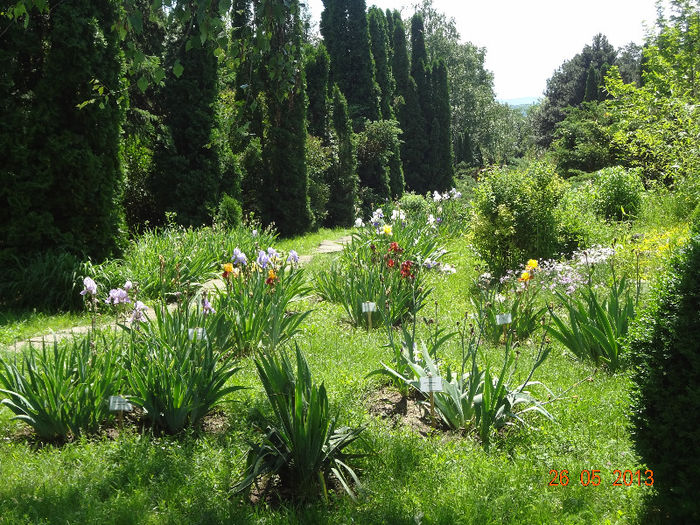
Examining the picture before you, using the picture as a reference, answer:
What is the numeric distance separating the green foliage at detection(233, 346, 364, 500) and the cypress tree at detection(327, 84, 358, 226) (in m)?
13.8

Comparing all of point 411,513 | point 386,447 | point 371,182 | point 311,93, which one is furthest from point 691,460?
point 371,182

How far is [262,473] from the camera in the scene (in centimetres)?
261

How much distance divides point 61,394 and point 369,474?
5.81ft

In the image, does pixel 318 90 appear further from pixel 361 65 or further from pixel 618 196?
pixel 618 196

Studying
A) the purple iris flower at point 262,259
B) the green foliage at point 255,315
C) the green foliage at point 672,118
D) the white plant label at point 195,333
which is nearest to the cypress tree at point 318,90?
the green foliage at point 672,118

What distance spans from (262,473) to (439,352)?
2.16 meters

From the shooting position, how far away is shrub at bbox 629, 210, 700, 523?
7.26 ft

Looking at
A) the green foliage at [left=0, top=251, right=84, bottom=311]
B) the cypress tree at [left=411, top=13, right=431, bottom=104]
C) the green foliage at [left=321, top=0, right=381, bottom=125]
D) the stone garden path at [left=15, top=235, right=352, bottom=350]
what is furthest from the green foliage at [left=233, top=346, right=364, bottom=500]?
the cypress tree at [left=411, top=13, right=431, bottom=104]

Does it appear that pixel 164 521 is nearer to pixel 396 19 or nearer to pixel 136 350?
pixel 136 350

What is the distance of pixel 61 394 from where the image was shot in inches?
123

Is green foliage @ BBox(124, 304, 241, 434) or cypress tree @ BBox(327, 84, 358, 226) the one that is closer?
green foliage @ BBox(124, 304, 241, 434)

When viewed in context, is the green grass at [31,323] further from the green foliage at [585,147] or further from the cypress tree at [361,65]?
the green foliage at [585,147]

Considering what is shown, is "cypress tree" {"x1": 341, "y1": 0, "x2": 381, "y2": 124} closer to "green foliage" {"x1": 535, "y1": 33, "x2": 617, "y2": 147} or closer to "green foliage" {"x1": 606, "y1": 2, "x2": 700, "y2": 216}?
"green foliage" {"x1": 606, "y1": 2, "x2": 700, "y2": 216}

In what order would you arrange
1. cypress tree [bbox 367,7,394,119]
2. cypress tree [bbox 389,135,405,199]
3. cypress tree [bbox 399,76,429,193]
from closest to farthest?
cypress tree [bbox 389,135,405,199] < cypress tree [bbox 367,7,394,119] < cypress tree [bbox 399,76,429,193]
